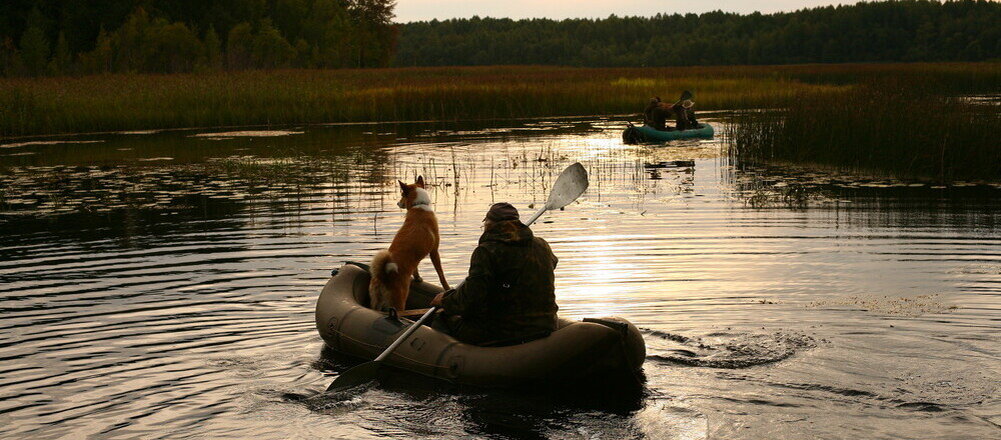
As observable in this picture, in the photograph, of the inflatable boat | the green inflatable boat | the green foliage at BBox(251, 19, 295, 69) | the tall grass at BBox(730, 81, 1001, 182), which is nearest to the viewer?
the inflatable boat

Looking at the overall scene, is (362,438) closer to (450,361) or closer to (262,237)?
(450,361)

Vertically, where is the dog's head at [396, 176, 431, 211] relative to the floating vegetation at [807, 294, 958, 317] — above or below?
above

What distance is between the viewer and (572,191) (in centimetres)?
1014

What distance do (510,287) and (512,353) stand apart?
0.46 metres

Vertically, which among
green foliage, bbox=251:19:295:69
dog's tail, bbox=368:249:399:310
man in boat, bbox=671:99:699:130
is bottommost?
dog's tail, bbox=368:249:399:310

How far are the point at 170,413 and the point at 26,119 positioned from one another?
24.4 meters

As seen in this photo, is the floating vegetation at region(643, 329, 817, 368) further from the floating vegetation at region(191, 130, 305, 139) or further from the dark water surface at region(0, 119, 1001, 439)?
the floating vegetation at region(191, 130, 305, 139)

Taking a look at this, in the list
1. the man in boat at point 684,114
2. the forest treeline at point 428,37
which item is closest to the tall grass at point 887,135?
the man in boat at point 684,114

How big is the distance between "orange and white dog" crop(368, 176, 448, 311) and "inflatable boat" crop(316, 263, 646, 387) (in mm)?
187

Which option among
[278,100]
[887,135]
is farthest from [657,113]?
[278,100]

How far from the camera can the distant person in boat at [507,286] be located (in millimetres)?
7355

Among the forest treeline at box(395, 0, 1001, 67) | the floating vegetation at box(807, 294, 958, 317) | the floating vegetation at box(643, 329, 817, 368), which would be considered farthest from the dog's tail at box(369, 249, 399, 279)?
the forest treeline at box(395, 0, 1001, 67)

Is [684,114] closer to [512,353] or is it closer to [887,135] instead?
[887,135]

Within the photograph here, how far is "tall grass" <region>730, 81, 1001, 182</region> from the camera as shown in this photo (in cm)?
1802
